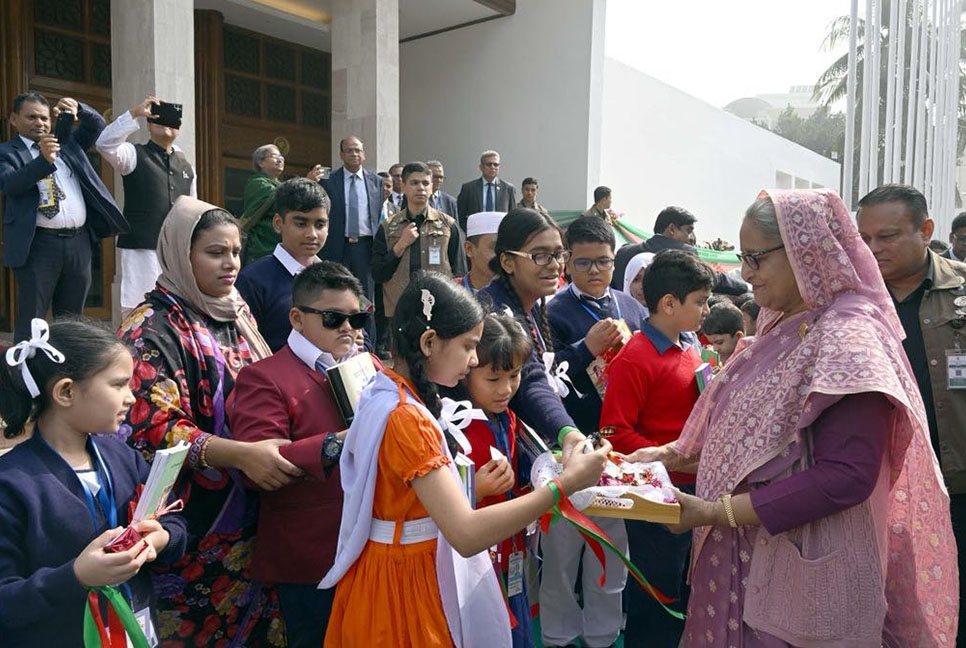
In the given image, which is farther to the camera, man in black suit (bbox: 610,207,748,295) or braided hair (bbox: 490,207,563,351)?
man in black suit (bbox: 610,207,748,295)

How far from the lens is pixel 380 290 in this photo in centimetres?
783

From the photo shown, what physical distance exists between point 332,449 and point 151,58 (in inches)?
249

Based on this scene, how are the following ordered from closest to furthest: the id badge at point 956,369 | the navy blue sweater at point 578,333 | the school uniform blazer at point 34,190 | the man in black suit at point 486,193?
1. the id badge at point 956,369
2. the navy blue sweater at point 578,333
3. the school uniform blazer at point 34,190
4. the man in black suit at point 486,193

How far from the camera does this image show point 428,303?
6.64 ft

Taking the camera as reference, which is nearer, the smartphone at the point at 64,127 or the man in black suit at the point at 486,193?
the smartphone at the point at 64,127

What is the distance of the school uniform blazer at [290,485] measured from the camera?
2.38m

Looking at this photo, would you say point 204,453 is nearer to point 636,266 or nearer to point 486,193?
point 636,266

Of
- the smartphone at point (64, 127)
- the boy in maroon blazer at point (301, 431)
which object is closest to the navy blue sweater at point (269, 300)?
the boy in maroon blazer at point (301, 431)

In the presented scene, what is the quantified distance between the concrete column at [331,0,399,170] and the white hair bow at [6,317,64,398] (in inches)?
317

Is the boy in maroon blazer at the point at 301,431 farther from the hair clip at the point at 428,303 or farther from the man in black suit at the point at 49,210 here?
the man in black suit at the point at 49,210

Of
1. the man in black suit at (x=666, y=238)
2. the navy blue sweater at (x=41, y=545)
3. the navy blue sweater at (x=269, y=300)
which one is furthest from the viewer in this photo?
the man in black suit at (x=666, y=238)

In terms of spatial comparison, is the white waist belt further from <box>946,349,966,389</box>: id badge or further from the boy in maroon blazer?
<box>946,349,966,389</box>: id badge

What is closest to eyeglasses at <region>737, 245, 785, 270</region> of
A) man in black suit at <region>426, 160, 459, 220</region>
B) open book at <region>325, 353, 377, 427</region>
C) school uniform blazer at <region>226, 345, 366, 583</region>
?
open book at <region>325, 353, 377, 427</region>

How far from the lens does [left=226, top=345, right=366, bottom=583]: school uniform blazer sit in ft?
7.82
